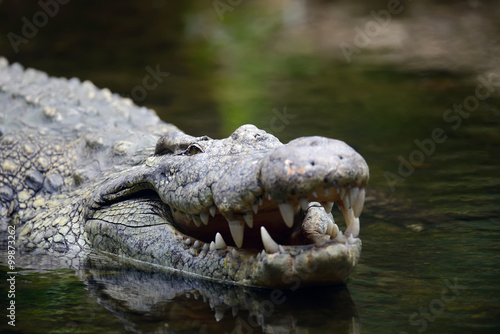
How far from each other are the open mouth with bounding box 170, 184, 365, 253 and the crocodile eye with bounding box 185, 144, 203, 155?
362 millimetres

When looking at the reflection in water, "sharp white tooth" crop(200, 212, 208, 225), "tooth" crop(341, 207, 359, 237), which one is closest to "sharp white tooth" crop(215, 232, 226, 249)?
"sharp white tooth" crop(200, 212, 208, 225)

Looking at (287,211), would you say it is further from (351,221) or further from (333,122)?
(333,122)

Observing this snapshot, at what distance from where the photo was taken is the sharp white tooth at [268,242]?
3.41m

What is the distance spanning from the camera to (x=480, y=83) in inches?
369

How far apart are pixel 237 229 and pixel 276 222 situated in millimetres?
327

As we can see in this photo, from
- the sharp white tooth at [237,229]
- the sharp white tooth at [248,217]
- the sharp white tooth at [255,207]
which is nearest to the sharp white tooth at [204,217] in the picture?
the sharp white tooth at [237,229]

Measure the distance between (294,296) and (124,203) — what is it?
148 centimetres

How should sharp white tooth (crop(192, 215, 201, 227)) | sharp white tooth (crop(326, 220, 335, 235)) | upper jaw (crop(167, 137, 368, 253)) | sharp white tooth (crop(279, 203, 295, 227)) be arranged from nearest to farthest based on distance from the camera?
upper jaw (crop(167, 137, 368, 253))
sharp white tooth (crop(279, 203, 295, 227))
sharp white tooth (crop(326, 220, 335, 235))
sharp white tooth (crop(192, 215, 201, 227))

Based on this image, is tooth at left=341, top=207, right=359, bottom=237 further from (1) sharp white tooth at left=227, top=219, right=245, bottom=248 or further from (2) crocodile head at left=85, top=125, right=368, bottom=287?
(1) sharp white tooth at left=227, top=219, right=245, bottom=248

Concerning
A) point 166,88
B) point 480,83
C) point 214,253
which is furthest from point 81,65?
point 214,253

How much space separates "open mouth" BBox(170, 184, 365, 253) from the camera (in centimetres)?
337

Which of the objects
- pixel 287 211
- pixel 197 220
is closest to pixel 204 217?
pixel 197 220

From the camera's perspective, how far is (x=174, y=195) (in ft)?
13.1

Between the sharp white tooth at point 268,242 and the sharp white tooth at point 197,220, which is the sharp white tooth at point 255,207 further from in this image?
the sharp white tooth at point 197,220
